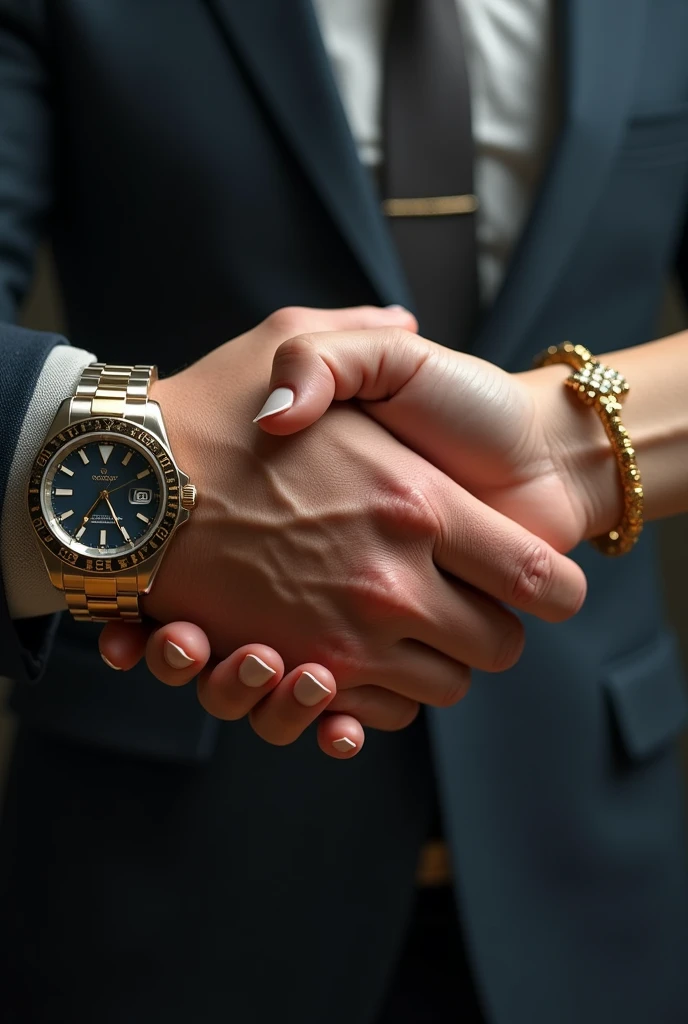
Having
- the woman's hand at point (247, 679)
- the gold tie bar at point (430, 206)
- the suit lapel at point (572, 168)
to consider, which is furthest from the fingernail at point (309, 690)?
the gold tie bar at point (430, 206)

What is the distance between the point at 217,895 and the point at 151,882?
0.07m

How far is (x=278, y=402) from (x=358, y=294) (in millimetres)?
247

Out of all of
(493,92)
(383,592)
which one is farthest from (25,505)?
(493,92)

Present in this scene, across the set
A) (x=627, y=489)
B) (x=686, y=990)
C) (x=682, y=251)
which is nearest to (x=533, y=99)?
(x=682, y=251)

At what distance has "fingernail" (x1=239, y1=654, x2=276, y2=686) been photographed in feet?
2.37

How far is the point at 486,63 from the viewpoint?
0.97 meters

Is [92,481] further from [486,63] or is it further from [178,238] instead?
[486,63]

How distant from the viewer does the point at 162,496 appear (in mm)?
744

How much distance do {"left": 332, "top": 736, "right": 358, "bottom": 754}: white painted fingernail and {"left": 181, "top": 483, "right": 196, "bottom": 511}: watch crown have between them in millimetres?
212

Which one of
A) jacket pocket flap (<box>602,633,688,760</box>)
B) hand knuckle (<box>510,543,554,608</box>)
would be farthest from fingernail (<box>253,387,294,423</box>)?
jacket pocket flap (<box>602,633,688,760</box>)

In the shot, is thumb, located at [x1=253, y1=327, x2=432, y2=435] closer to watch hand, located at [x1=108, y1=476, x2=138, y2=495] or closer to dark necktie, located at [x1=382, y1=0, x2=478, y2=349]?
watch hand, located at [x1=108, y1=476, x2=138, y2=495]

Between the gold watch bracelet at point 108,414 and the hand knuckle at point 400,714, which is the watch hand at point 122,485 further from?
the hand knuckle at point 400,714

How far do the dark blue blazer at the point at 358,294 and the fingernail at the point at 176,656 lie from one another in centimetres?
23

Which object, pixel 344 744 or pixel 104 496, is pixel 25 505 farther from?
pixel 344 744
